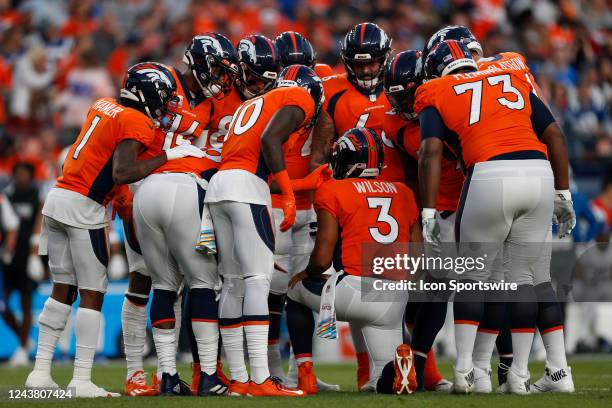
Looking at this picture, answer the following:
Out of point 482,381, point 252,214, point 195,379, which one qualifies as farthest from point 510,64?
point 195,379

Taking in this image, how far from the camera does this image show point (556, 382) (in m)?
7.31

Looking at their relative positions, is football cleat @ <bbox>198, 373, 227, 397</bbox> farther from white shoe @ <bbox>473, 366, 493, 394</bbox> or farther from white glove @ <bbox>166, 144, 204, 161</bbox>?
white shoe @ <bbox>473, 366, 493, 394</bbox>

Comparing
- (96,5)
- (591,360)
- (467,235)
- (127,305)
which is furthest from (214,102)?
(96,5)

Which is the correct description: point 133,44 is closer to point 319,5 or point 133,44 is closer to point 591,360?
point 319,5

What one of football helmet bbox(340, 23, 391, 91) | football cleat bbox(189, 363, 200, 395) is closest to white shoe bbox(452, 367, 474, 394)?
football cleat bbox(189, 363, 200, 395)

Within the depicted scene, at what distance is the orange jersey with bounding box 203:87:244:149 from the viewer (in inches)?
313

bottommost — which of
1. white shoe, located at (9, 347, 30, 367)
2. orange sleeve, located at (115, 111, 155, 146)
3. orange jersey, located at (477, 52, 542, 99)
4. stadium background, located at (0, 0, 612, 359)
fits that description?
white shoe, located at (9, 347, 30, 367)

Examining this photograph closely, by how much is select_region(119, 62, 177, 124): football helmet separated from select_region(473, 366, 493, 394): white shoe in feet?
8.95

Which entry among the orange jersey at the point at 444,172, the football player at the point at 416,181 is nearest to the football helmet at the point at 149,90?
the football player at the point at 416,181

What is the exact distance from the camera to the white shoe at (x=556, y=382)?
7.29m

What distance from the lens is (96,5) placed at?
1875 centimetres

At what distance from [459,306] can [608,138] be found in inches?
348

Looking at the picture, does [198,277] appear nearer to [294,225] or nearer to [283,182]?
[283,182]

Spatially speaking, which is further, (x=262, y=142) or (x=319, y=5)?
(x=319, y=5)
